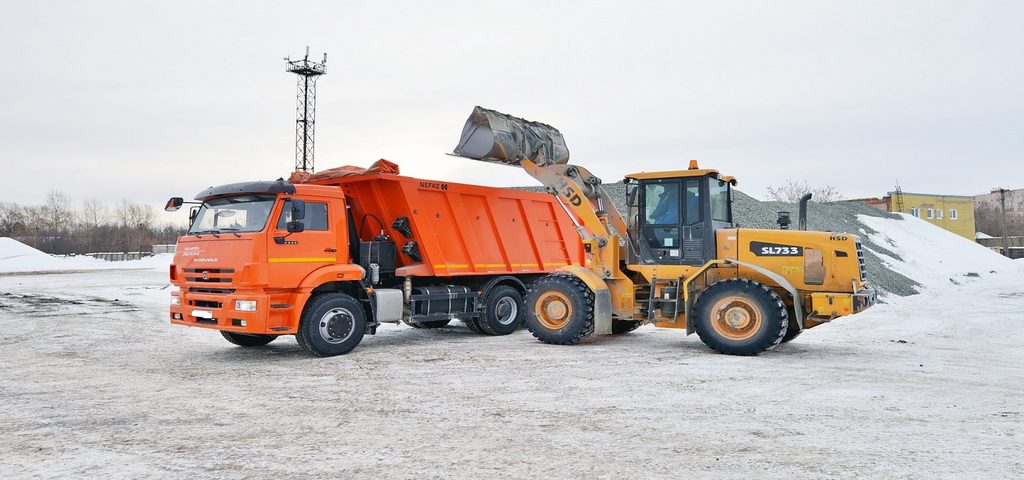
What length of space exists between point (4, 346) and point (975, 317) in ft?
60.4

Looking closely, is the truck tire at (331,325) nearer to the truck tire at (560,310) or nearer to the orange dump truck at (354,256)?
the orange dump truck at (354,256)

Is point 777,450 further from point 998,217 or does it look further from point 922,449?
point 998,217

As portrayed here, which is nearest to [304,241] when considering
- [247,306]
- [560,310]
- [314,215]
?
[314,215]

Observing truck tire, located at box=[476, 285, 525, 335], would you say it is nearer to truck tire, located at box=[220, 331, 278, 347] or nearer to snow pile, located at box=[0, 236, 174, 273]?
truck tire, located at box=[220, 331, 278, 347]

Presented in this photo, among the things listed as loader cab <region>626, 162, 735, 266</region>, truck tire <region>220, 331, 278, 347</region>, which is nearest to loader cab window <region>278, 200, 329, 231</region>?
truck tire <region>220, 331, 278, 347</region>

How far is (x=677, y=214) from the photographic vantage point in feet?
36.1

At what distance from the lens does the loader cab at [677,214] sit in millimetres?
10781

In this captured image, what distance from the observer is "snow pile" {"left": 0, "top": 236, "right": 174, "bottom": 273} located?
44094 mm

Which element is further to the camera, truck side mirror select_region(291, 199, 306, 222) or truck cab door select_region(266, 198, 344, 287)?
truck side mirror select_region(291, 199, 306, 222)

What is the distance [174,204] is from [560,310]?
234 inches

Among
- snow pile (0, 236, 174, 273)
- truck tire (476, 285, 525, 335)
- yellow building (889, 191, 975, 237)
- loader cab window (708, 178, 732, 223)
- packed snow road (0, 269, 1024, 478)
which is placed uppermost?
yellow building (889, 191, 975, 237)

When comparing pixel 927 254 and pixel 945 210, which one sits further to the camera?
pixel 945 210

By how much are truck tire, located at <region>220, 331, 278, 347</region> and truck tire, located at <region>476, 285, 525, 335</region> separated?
367 cm

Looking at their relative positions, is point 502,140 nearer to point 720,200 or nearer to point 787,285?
point 720,200
